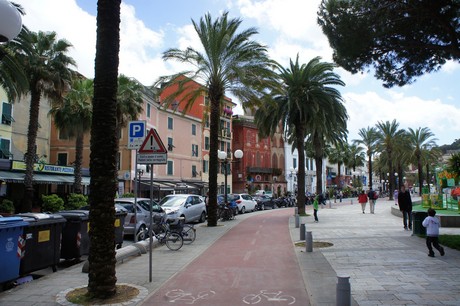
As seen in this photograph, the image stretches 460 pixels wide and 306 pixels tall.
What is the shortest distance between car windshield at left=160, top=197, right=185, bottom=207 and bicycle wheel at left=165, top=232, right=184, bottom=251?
29.2ft

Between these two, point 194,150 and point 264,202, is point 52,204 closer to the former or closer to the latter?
point 264,202

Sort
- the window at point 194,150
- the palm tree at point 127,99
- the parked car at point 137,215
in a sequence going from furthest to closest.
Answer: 1. the window at point 194,150
2. the palm tree at point 127,99
3. the parked car at point 137,215

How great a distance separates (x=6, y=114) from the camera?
1251 inches

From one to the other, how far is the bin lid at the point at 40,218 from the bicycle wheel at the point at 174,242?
3.90 metres

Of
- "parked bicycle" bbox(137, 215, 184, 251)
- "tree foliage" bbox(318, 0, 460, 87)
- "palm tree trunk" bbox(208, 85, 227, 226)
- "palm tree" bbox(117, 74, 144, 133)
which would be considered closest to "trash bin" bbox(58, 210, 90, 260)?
"parked bicycle" bbox(137, 215, 184, 251)

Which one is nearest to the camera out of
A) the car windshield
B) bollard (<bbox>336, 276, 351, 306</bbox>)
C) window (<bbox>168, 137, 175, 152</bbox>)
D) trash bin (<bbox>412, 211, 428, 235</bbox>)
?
bollard (<bbox>336, 276, 351, 306</bbox>)

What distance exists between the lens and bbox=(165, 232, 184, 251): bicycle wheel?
1236 centimetres

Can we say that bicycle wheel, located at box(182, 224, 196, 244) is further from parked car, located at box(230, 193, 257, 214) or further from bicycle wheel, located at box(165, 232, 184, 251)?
parked car, located at box(230, 193, 257, 214)

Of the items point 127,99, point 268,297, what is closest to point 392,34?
point 268,297

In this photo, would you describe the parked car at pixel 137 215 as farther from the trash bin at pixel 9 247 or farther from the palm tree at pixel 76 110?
the palm tree at pixel 76 110

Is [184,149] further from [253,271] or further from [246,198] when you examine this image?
[253,271]

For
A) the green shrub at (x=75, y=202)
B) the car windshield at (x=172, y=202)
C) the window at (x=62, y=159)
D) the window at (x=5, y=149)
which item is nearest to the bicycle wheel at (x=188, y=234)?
the car windshield at (x=172, y=202)

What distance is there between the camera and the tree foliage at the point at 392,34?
1264 cm

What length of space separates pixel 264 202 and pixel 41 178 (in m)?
21.7
